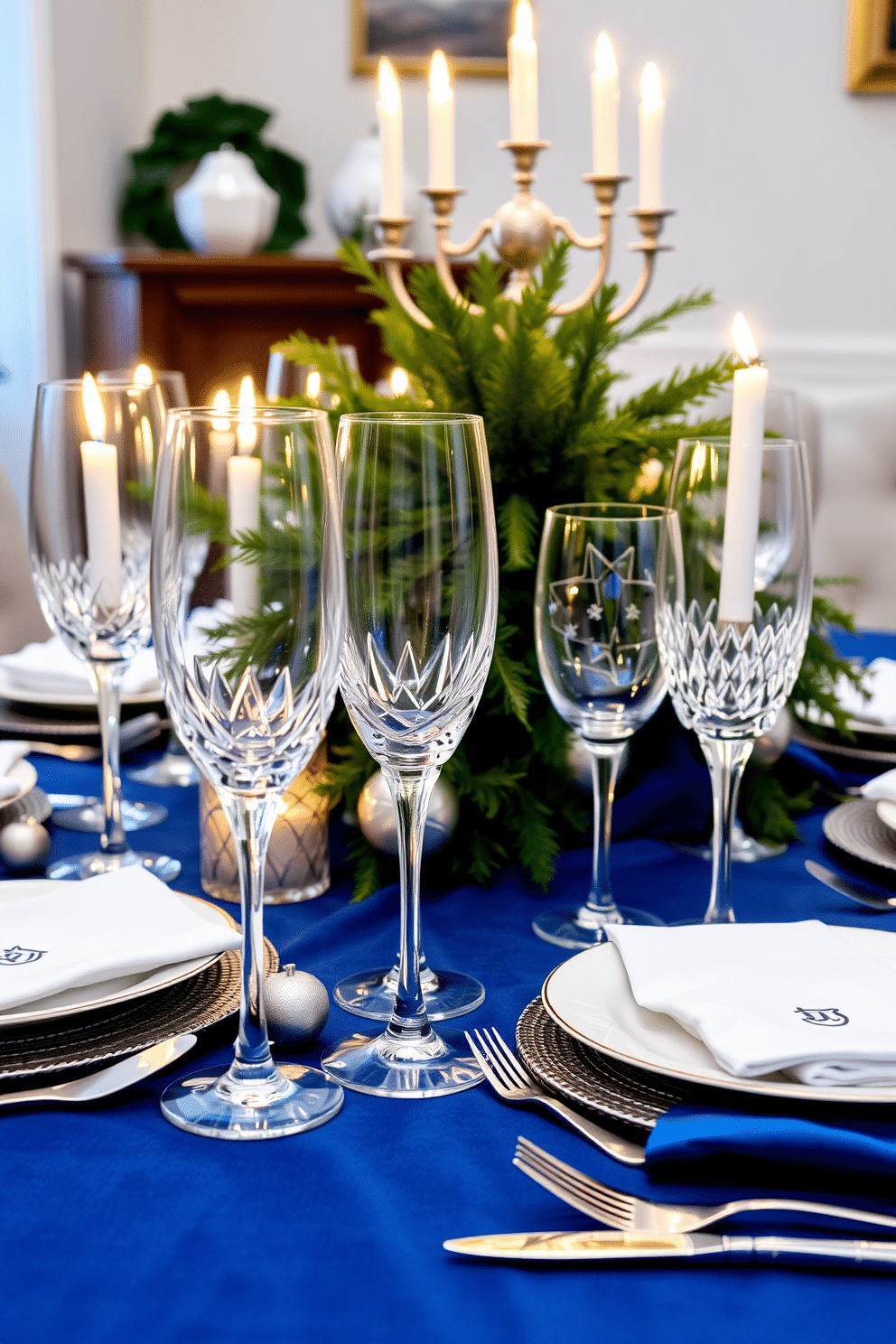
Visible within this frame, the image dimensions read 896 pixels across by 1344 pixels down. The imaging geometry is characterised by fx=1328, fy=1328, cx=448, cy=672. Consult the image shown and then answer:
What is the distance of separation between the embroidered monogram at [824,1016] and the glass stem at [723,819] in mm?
182

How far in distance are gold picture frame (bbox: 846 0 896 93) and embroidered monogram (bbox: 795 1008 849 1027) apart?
10.2 ft

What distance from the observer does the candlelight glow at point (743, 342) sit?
28.3 inches

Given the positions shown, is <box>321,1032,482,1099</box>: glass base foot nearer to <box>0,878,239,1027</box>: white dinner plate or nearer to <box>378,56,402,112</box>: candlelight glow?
<box>0,878,239,1027</box>: white dinner plate

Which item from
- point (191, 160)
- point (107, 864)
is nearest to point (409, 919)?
point (107, 864)

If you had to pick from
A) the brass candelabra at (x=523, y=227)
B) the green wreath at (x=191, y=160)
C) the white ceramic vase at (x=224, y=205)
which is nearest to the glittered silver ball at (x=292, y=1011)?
the brass candelabra at (x=523, y=227)

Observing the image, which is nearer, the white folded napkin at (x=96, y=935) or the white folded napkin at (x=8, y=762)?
the white folded napkin at (x=96, y=935)

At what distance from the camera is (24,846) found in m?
0.85

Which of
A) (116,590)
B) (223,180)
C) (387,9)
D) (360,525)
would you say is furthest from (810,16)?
(360,525)

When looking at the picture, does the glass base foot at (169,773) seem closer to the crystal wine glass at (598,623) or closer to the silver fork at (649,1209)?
the crystal wine glass at (598,623)

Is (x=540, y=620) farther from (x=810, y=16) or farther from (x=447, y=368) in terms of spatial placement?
(x=810, y=16)

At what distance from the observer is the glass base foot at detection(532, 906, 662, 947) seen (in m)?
0.77

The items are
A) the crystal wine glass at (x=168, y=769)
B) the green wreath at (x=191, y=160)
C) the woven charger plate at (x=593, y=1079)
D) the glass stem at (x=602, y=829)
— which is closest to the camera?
the woven charger plate at (x=593, y=1079)

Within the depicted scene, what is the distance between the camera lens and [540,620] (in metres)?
0.78

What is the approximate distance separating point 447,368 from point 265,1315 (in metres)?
0.64
